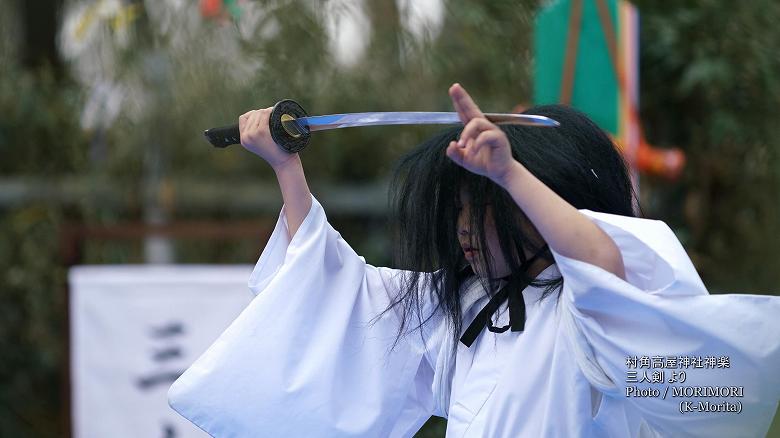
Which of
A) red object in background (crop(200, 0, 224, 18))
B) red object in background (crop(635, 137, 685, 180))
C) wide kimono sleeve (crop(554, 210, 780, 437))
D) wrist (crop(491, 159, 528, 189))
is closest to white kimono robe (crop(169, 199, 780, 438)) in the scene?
wide kimono sleeve (crop(554, 210, 780, 437))

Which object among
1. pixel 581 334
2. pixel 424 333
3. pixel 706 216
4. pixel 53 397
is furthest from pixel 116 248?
pixel 581 334

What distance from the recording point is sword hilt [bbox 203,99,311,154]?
1.52 m

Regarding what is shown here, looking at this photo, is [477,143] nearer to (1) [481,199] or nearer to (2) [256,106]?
(1) [481,199]

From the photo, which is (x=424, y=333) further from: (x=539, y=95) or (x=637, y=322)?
(x=539, y=95)

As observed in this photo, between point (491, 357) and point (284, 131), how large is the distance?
457 millimetres

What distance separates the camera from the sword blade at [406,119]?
1.25 m

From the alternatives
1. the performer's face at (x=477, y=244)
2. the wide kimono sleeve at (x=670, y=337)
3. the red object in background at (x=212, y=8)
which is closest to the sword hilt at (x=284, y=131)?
the performer's face at (x=477, y=244)

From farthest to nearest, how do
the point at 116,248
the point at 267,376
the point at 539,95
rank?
the point at 116,248 → the point at 539,95 → the point at 267,376

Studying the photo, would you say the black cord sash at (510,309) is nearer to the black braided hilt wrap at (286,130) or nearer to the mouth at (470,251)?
the mouth at (470,251)

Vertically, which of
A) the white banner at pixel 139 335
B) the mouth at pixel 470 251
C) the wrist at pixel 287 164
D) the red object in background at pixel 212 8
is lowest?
the white banner at pixel 139 335

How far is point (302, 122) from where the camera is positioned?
1.54 metres

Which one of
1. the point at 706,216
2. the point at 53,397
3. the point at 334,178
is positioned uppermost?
the point at 334,178

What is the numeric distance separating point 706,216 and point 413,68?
1.26 m

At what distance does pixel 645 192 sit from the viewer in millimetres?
3787
